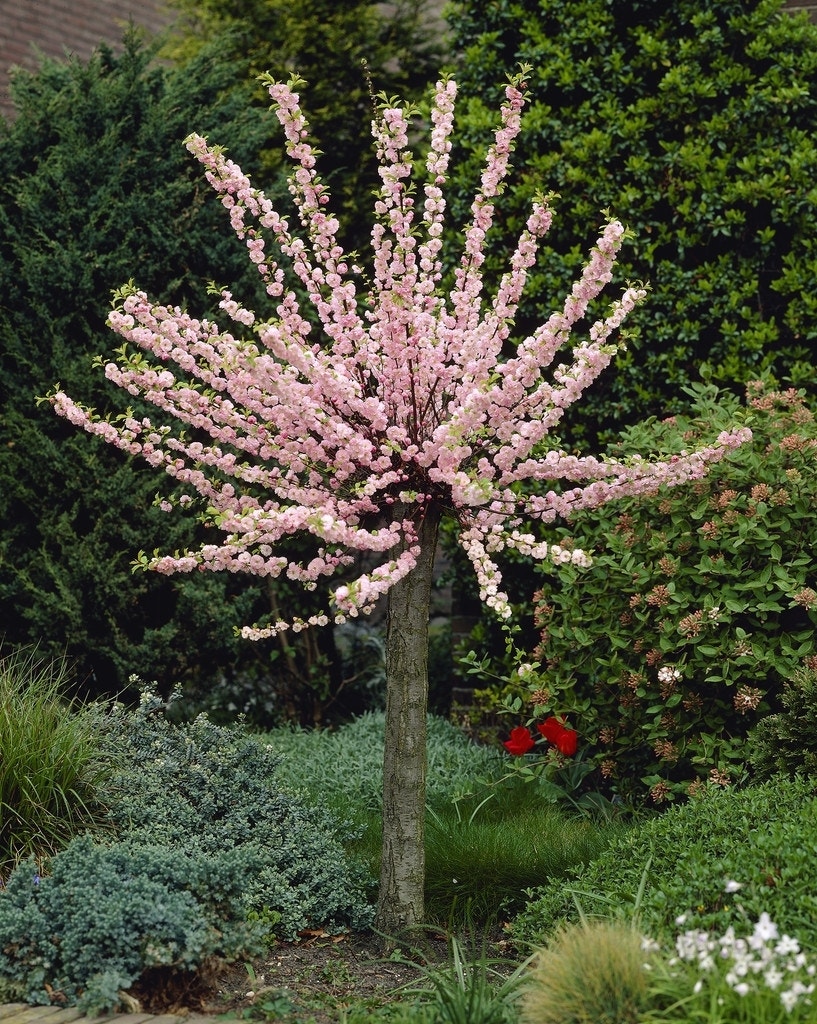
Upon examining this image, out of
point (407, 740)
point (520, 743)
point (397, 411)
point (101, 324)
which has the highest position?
point (101, 324)

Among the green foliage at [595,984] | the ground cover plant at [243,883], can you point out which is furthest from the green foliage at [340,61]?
the green foliage at [595,984]

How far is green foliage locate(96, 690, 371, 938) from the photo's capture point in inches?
166

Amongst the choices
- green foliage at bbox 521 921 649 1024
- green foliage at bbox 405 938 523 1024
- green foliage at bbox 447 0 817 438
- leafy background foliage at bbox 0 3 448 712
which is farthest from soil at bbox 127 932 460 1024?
green foliage at bbox 447 0 817 438

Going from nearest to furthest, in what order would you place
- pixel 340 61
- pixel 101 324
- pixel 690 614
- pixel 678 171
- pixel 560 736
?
pixel 690 614
pixel 560 736
pixel 101 324
pixel 678 171
pixel 340 61

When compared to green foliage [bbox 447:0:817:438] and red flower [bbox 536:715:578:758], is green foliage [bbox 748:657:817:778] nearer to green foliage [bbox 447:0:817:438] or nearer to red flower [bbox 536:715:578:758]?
red flower [bbox 536:715:578:758]

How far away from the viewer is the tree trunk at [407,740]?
165 inches

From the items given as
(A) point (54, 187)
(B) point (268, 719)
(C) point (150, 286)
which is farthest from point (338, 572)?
(A) point (54, 187)

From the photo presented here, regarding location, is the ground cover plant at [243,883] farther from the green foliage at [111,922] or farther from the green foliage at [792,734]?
the green foliage at [792,734]

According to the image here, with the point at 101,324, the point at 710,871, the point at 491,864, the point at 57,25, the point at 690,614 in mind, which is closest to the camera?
the point at 710,871

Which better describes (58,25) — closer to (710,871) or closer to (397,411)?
(397,411)

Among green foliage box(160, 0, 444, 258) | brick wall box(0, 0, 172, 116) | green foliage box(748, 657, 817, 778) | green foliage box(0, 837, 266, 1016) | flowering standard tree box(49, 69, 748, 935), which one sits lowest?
green foliage box(0, 837, 266, 1016)

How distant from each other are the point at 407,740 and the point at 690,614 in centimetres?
144

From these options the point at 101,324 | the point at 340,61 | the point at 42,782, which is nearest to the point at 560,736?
the point at 42,782

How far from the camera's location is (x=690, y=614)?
497 cm
